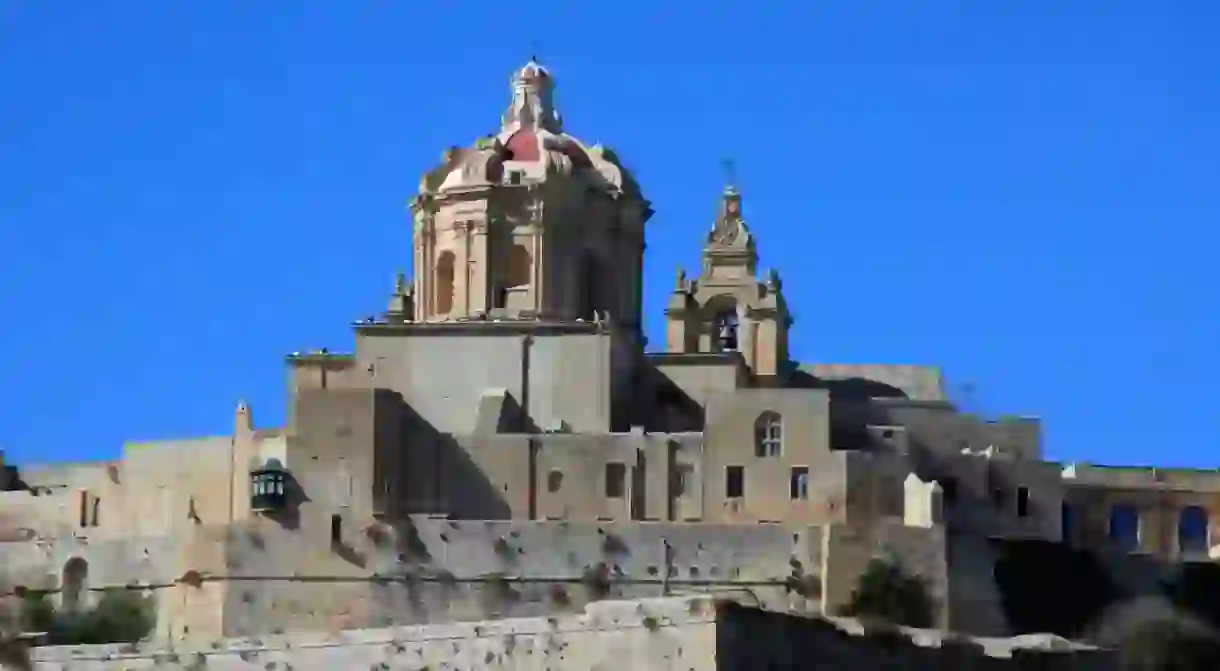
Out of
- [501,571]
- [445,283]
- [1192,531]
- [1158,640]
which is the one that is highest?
[445,283]

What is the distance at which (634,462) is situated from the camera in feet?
193

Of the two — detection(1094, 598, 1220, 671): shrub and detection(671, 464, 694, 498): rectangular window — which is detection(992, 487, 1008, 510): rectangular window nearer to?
detection(1094, 598, 1220, 671): shrub

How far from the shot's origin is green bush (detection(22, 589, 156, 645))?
190 ft

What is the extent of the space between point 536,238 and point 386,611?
304 inches

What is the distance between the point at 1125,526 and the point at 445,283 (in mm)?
12127

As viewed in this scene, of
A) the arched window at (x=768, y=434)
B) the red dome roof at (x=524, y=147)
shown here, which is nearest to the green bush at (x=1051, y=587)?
the arched window at (x=768, y=434)

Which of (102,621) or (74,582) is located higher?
(74,582)

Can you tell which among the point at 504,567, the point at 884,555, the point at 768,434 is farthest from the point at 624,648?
the point at 768,434

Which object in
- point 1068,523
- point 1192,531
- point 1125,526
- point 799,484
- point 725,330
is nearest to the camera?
point 799,484

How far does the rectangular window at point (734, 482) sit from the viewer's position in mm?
58500

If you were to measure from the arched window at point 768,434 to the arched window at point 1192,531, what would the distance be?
848cm

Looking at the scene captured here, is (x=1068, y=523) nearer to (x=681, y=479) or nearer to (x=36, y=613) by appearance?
(x=681, y=479)

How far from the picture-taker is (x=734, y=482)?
5859cm

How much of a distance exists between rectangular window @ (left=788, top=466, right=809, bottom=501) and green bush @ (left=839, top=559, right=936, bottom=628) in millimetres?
1994
